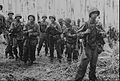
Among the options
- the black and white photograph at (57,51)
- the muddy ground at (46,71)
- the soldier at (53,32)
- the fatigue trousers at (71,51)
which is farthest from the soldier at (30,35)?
the fatigue trousers at (71,51)

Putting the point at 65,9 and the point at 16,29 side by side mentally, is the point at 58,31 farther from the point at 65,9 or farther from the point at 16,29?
the point at 65,9

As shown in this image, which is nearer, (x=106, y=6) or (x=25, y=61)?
(x=25, y=61)

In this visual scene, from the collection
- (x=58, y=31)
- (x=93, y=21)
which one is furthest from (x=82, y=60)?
(x=58, y=31)

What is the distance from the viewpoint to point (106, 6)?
103 feet

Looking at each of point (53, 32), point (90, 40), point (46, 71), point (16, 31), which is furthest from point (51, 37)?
point (90, 40)

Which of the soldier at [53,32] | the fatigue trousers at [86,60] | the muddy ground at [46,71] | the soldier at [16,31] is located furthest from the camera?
the soldier at [53,32]

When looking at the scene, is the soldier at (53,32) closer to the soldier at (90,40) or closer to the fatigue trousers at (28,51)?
the fatigue trousers at (28,51)

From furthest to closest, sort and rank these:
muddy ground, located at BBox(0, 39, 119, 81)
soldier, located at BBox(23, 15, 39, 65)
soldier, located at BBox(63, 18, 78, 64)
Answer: soldier, located at BBox(63, 18, 78, 64), soldier, located at BBox(23, 15, 39, 65), muddy ground, located at BBox(0, 39, 119, 81)

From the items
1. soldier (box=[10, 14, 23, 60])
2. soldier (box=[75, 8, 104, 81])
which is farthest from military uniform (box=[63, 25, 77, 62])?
soldier (box=[75, 8, 104, 81])

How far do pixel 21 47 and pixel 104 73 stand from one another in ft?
12.5

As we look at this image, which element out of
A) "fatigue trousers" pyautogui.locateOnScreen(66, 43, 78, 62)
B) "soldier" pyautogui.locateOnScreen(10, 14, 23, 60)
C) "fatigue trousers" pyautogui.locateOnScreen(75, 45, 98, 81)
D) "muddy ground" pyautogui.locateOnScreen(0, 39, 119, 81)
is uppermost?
"soldier" pyautogui.locateOnScreen(10, 14, 23, 60)

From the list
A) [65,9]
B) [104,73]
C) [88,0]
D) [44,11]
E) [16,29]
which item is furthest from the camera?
[88,0]

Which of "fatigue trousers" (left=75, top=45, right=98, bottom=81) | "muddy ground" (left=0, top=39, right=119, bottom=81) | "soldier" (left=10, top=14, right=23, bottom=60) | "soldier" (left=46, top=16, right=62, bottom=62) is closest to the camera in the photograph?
"fatigue trousers" (left=75, top=45, right=98, bottom=81)

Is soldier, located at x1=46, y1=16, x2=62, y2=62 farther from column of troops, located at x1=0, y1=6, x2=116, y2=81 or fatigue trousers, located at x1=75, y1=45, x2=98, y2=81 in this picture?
fatigue trousers, located at x1=75, y1=45, x2=98, y2=81
